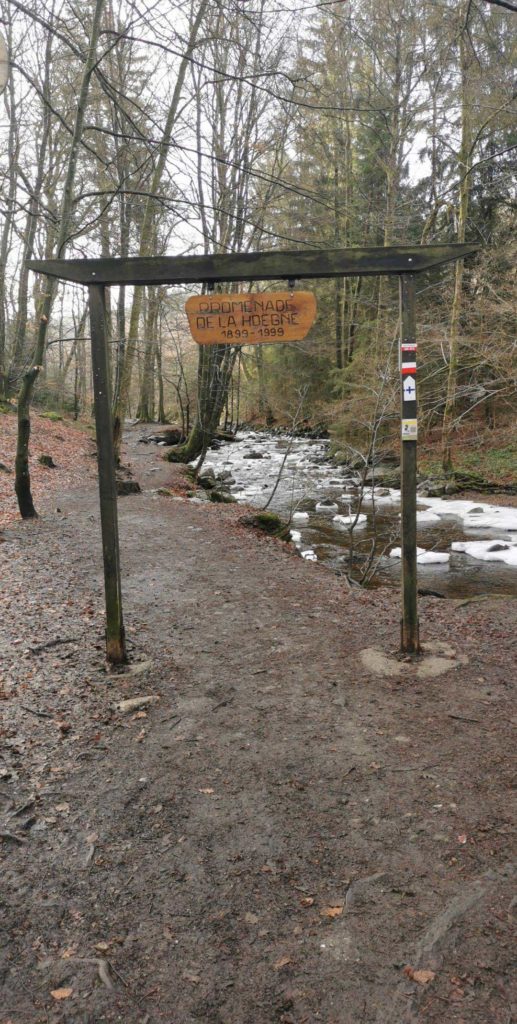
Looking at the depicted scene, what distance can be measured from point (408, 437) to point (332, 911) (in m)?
3.07

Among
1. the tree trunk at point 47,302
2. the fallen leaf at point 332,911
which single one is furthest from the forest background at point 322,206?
the fallen leaf at point 332,911

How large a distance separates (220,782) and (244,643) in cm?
205

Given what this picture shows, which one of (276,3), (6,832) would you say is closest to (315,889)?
(6,832)

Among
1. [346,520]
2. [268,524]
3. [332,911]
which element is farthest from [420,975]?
[346,520]

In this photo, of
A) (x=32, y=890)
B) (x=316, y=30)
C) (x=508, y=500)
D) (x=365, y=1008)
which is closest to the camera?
(x=365, y=1008)

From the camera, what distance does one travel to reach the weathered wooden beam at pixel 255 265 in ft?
13.3

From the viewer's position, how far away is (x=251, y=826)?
2.89m

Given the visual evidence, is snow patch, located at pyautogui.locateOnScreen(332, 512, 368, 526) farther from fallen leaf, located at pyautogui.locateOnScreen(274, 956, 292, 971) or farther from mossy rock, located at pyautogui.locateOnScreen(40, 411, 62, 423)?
mossy rock, located at pyautogui.locateOnScreen(40, 411, 62, 423)

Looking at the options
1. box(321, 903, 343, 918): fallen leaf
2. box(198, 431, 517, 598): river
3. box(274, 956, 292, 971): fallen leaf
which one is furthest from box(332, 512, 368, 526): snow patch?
box(274, 956, 292, 971): fallen leaf

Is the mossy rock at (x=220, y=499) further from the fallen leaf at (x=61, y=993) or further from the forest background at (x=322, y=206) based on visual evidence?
the fallen leaf at (x=61, y=993)

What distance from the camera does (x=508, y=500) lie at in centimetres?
1521

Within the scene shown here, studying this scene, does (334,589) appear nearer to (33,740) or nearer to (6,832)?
(33,740)

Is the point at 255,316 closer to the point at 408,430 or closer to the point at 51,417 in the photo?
the point at 408,430

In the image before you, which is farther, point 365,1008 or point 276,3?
point 276,3
